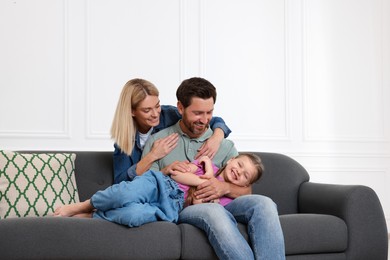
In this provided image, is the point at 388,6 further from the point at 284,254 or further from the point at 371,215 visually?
the point at 284,254

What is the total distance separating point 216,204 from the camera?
2936mm

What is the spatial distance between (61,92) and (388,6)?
2645 mm

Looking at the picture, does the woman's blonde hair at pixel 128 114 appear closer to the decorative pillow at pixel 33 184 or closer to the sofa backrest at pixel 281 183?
the decorative pillow at pixel 33 184

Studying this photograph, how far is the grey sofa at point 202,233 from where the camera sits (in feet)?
8.68

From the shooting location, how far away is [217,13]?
491 centimetres

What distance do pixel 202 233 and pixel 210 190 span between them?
0.30 metres

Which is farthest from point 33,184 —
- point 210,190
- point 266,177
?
point 266,177

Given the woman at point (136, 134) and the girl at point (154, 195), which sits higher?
the woman at point (136, 134)

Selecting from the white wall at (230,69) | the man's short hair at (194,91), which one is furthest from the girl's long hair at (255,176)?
the white wall at (230,69)

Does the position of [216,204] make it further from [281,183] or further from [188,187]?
[281,183]

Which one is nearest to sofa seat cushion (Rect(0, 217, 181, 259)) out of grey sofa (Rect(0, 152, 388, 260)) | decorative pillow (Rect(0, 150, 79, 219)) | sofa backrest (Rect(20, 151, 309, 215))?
grey sofa (Rect(0, 152, 388, 260))

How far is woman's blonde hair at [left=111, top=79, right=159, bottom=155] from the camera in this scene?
10.8 feet

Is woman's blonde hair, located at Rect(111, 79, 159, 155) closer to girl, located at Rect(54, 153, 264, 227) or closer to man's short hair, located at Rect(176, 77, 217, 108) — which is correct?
man's short hair, located at Rect(176, 77, 217, 108)

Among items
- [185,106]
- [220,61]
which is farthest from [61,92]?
[185,106]
